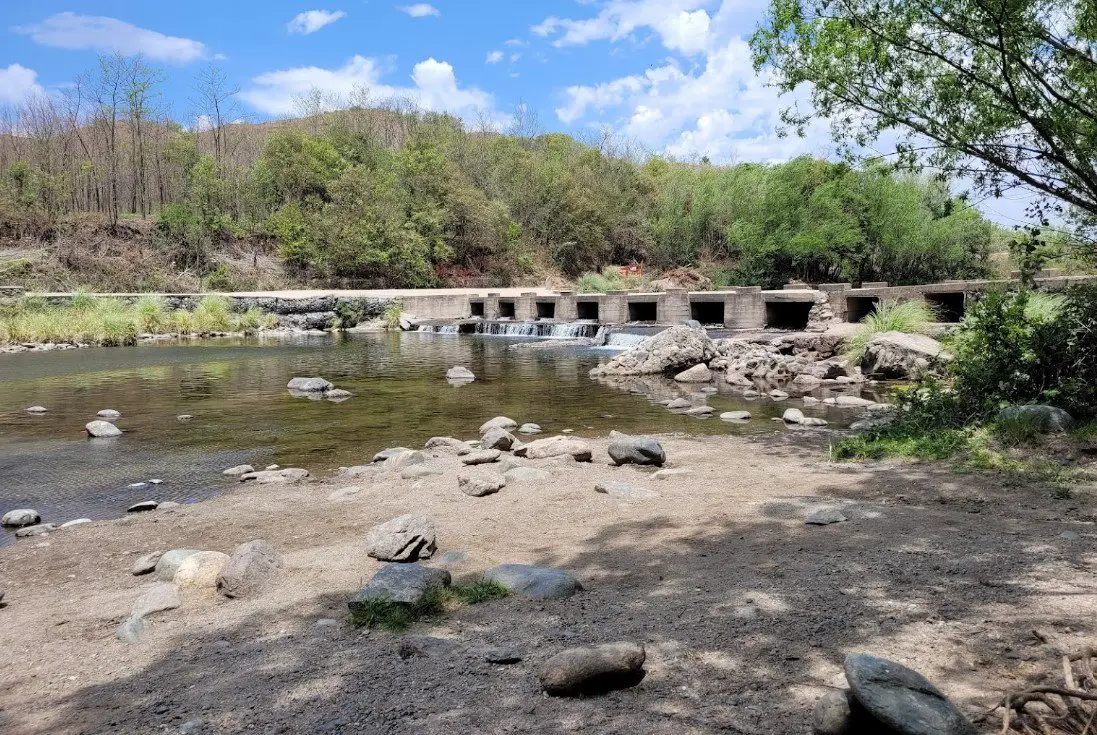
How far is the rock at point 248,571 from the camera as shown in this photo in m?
4.11

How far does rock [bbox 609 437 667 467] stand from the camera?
7367 mm

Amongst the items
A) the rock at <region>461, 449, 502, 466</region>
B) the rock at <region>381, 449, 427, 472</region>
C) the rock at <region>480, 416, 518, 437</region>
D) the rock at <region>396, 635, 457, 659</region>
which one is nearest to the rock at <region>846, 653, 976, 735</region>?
the rock at <region>396, 635, 457, 659</region>

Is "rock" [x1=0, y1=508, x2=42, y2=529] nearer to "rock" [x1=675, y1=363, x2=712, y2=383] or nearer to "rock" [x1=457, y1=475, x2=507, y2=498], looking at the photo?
"rock" [x1=457, y1=475, x2=507, y2=498]

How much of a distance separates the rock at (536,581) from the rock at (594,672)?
3.22ft

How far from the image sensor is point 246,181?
45281 millimetres

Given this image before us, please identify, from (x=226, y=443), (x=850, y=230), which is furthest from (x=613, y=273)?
(x=226, y=443)

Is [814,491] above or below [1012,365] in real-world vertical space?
below

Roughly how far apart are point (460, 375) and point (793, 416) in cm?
722

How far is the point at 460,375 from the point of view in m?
15.0

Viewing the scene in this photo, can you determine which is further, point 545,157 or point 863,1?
point 545,157

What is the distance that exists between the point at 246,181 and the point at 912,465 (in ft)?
153

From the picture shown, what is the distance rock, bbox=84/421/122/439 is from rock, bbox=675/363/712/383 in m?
9.64

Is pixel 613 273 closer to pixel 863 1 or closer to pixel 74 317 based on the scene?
pixel 74 317

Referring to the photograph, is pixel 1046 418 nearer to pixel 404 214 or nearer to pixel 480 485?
pixel 480 485
